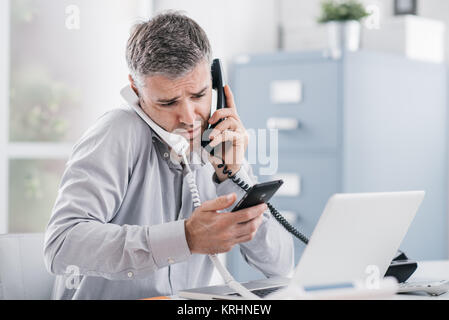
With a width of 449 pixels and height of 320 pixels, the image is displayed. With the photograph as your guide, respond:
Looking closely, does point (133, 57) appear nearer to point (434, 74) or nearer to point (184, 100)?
point (184, 100)

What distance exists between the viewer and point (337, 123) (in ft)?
8.91

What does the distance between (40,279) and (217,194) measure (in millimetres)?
429

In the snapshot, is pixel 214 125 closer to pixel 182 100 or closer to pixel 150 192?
pixel 182 100

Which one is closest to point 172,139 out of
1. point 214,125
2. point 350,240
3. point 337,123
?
point 214,125

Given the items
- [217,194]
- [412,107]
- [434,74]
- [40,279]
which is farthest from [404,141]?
[40,279]

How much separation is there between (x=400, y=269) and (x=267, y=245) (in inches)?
11.8

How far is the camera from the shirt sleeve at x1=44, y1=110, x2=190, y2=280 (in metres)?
1.19

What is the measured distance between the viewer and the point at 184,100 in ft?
4.55

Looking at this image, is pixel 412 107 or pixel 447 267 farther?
pixel 412 107

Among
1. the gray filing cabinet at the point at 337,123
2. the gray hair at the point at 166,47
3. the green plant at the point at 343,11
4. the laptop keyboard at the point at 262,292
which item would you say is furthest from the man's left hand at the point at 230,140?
the green plant at the point at 343,11

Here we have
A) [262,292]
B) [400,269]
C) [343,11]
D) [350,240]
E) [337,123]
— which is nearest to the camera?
[350,240]

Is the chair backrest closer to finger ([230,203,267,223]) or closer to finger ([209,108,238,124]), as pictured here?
finger ([209,108,238,124])
